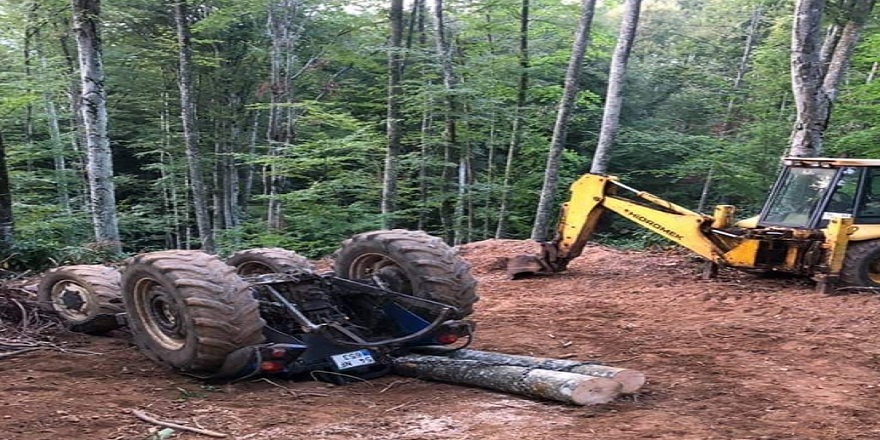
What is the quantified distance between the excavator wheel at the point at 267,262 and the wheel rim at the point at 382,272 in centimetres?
44

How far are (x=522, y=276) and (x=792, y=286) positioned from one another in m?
3.47

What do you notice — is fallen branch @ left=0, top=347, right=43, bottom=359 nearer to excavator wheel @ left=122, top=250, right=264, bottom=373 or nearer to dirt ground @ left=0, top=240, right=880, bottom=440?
dirt ground @ left=0, top=240, right=880, bottom=440

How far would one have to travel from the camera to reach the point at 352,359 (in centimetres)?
468

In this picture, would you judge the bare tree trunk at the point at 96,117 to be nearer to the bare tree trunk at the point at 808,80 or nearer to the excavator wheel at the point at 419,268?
the excavator wheel at the point at 419,268

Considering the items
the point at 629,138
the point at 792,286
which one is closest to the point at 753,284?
the point at 792,286

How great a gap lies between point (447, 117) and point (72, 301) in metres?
12.7

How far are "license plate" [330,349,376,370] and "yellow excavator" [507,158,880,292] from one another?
5463 mm

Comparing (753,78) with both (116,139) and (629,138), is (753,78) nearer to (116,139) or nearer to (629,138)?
(629,138)

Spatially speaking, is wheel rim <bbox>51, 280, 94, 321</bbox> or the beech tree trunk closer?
wheel rim <bbox>51, 280, 94, 321</bbox>

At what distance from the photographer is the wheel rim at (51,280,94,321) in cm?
545

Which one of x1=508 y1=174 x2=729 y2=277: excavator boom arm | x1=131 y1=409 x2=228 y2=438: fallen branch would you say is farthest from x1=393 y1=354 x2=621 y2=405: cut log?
x1=508 y1=174 x2=729 y2=277: excavator boom arm

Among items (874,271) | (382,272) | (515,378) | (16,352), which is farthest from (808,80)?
(16,352)

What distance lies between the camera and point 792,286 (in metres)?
8.86

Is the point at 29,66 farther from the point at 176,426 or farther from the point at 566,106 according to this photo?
the point at 176,426
